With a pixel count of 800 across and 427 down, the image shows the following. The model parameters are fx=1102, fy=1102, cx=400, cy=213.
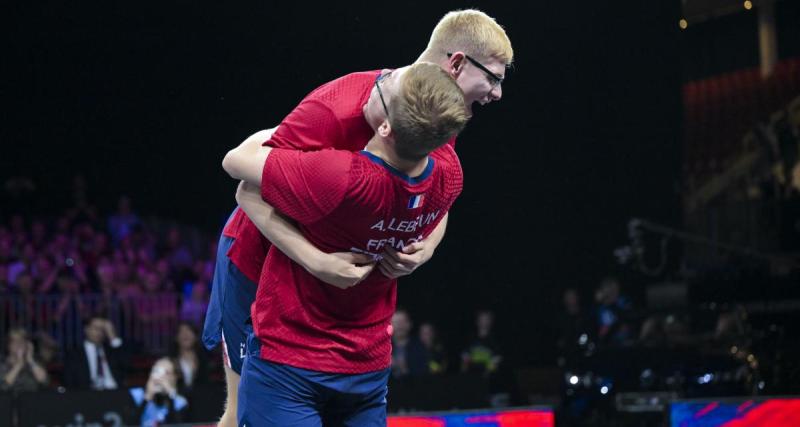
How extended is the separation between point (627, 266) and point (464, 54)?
920 cm

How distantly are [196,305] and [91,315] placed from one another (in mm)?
1010

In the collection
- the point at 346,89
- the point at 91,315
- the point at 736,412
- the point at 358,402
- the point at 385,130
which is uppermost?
the point at 91,315

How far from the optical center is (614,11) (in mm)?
11102

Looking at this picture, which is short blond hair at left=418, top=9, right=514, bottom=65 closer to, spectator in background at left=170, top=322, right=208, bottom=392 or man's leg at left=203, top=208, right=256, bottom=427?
man's leg at left=203, top=208, right=256, bottom=427

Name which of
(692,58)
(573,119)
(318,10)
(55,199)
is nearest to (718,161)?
(692,58)

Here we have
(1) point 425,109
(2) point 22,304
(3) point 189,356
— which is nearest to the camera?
(1) point 425,109

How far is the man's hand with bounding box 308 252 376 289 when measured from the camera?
2750 millimetres

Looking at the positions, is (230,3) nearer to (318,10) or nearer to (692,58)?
(318,10)

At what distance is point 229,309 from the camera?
3.44 meters

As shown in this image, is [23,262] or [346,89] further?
[23,262]

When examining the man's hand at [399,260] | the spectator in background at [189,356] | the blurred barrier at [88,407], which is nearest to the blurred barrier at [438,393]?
the blurred barrier at [88,407]

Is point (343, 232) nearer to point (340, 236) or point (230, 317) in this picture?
point (340, 236)

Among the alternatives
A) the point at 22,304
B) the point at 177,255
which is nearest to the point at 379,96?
the point at 22,304

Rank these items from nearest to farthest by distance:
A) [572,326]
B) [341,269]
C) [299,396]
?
[341,269] → [299,396] → [572,326]
